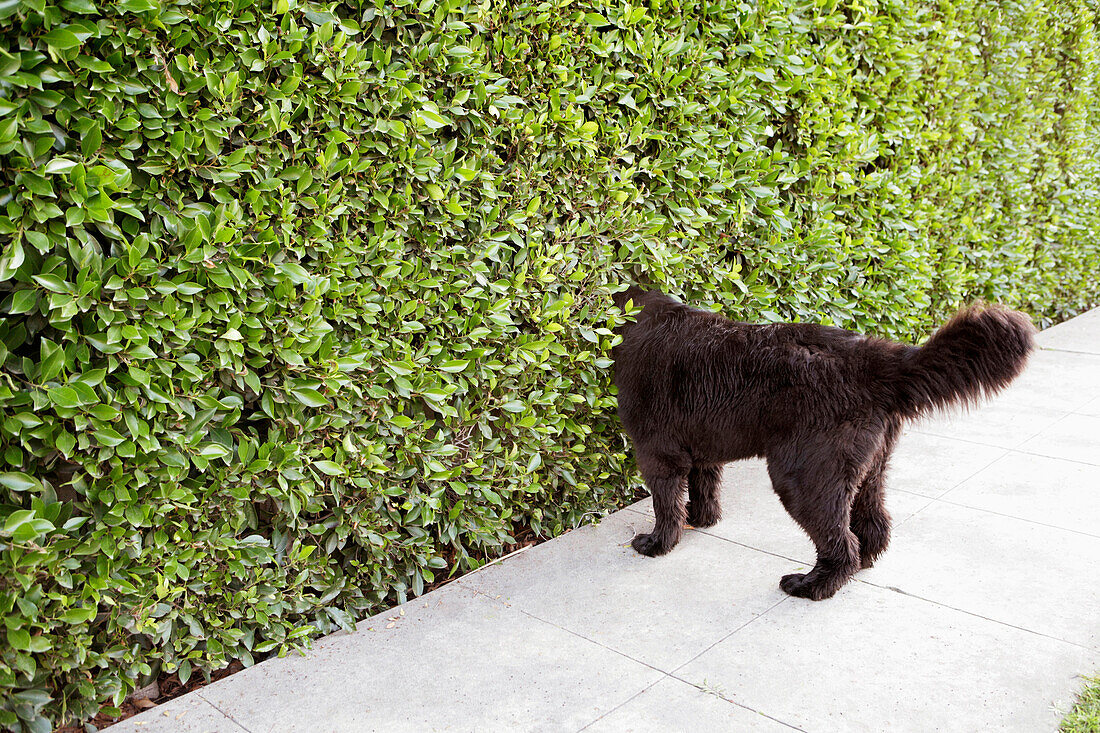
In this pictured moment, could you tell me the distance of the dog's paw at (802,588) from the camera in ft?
11.3

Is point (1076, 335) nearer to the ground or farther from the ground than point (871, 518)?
nearer to the ground

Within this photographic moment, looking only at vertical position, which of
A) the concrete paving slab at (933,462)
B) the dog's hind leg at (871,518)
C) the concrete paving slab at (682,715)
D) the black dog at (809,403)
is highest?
the black dog at (809,403)

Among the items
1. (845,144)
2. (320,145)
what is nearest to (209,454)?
(320,145)

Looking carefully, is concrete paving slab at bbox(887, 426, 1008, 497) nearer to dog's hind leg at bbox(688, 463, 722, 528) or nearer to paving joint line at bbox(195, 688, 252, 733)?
dog's hind leg at bbox(688, 463, 722, 528)

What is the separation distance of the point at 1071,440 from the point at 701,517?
2.75 m

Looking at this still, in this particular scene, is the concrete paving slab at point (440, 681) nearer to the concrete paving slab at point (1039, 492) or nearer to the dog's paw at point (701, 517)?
the dog's paw at point (701, 517)

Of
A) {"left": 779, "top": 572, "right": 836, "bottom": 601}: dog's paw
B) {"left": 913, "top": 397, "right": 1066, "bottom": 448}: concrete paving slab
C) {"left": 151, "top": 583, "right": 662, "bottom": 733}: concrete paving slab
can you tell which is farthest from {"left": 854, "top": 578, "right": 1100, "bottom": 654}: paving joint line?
{"left": 913, "top": 397, "right": 1066, "bottom": 448}: concrete paving slab

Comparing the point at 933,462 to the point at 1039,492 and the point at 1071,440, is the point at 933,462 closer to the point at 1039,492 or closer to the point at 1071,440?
the point at 1039,492

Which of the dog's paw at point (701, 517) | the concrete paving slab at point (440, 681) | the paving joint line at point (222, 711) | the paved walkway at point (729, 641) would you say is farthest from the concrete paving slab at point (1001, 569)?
the paving joint line at point (222, 711)

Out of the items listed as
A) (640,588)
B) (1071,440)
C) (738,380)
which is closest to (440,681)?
(640,588)

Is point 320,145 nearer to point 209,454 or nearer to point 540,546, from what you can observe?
point 209,454

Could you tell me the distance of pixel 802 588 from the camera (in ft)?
11.5

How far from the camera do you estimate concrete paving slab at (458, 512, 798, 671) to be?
128 inches

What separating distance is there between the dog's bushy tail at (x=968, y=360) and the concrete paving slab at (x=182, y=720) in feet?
9.02
